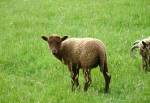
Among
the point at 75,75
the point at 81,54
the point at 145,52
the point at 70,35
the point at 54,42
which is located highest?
the point at 54,42

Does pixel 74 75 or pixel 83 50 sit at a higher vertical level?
pixel 83 50

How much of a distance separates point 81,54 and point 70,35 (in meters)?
6.74

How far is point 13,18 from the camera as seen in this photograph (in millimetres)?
21094

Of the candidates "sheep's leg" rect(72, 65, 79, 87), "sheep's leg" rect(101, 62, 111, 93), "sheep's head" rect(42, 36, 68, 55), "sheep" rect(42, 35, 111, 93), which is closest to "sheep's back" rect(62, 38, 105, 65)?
"sheep" rect(42, 35, 111, 93)

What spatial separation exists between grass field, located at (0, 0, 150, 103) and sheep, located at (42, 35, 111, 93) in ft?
1.41

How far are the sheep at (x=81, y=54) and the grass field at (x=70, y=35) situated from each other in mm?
430

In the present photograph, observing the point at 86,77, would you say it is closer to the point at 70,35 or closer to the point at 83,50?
the point at 83,50

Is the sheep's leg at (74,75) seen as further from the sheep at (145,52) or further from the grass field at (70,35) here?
the sheep at (145,52)

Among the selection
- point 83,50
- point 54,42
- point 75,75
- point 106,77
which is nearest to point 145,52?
point 106,77

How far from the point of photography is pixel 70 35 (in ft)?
55.4

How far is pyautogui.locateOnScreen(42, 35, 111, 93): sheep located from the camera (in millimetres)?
10031

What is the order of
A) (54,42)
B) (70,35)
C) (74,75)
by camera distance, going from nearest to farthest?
(54,42), (74,75), (70,35)

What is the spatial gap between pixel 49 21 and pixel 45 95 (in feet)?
34.2

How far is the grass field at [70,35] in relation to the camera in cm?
1009
